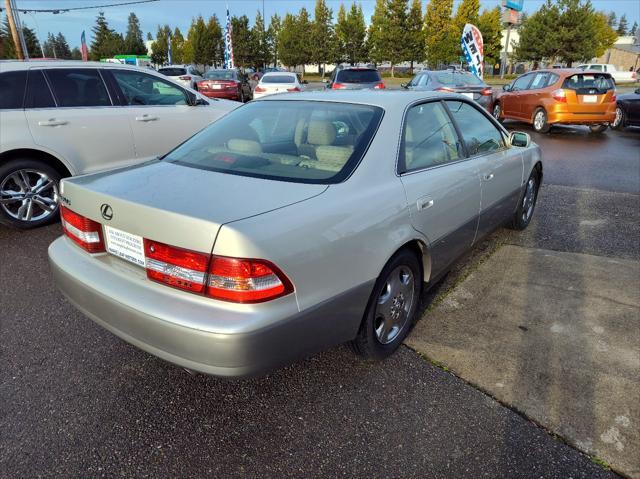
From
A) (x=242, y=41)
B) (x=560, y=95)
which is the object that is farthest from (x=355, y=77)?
(x=242, y=41)

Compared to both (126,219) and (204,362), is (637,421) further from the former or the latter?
(126,219)

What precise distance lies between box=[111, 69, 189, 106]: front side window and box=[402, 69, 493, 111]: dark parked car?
28.2ft

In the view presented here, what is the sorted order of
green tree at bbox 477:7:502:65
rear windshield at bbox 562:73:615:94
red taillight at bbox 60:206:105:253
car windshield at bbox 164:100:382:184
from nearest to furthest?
red taillight at bbox 60:206:105:253, car windshield at bbox 164:100:382:184, rear windshield at bbox 562:73:615:94, green tree at bbox 477:7:502:65

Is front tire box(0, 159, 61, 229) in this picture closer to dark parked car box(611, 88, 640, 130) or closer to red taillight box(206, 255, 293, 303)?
red taillight box(206, 255, 293, 303)

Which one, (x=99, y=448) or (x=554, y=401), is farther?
(x=554, y=401)

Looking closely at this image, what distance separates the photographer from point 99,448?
84.3 inches

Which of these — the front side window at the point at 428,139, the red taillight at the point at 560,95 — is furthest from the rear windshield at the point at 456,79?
the front side window at the point at 428,139

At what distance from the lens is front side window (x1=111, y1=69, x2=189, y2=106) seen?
5.62 meters

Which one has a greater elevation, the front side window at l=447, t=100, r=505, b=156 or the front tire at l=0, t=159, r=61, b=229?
the front side window at l=447, t=100, r=505, b=156

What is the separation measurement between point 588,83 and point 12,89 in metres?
12.2

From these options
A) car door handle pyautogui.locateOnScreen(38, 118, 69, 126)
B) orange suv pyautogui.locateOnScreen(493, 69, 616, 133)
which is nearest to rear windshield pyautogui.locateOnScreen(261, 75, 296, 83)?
orange suv pyautogui.locateOnScreen(493, 69, 616, 133)

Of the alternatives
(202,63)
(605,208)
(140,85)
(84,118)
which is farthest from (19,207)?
(202,63)

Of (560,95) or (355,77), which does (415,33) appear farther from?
(560,95)

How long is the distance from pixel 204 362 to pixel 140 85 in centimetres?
485
